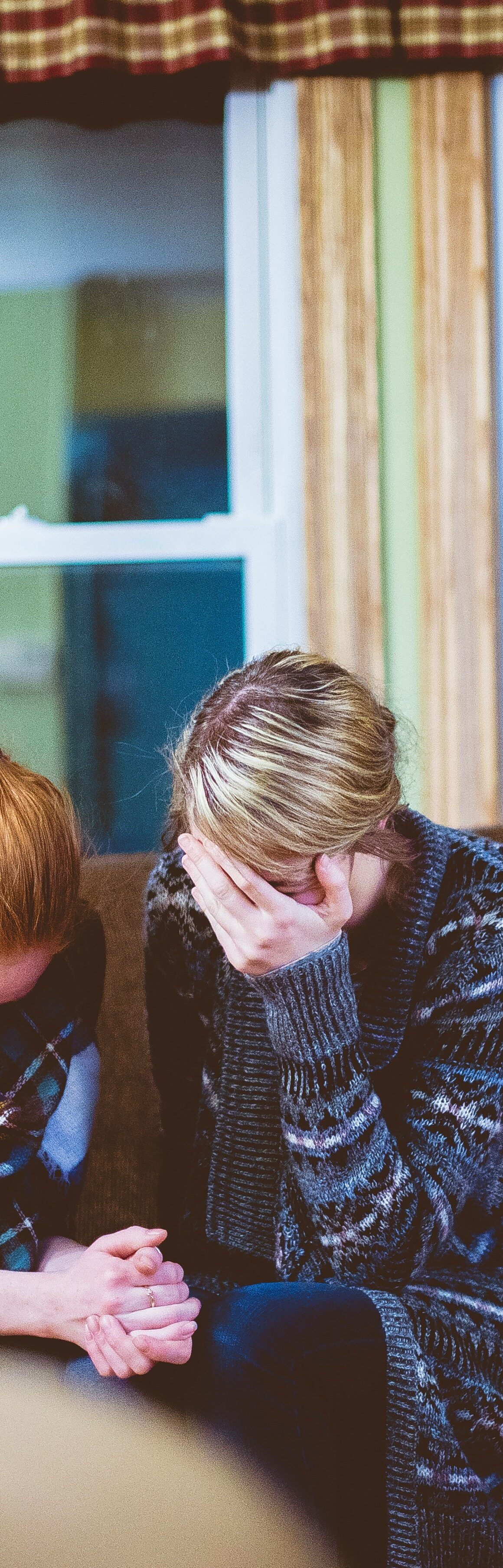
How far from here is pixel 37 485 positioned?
2.45 meters

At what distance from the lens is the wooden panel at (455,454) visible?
7.24ft

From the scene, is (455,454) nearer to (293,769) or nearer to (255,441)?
(255,441)

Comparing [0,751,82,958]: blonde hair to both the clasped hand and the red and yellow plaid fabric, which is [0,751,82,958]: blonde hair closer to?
the clasped hand

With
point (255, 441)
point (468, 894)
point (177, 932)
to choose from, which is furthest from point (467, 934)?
point (255, 441)

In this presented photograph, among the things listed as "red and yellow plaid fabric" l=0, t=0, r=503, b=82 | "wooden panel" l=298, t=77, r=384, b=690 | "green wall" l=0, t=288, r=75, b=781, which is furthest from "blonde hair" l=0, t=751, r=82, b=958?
"red and yellow plaid fabric" l=0, t=0, r=503, b=82

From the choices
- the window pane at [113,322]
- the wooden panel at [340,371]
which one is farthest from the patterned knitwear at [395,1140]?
the window pane at [113,322]

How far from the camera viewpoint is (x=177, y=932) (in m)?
1.22

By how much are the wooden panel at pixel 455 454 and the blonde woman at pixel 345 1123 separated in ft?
3.74

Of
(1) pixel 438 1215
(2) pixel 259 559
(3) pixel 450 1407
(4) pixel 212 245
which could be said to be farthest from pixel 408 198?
(3) pixel 450 1407

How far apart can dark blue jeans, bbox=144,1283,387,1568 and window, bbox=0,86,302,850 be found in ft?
4.97

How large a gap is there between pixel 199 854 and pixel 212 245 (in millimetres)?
1794

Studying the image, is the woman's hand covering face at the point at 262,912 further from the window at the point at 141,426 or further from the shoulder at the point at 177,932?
the window at the point at 141,426

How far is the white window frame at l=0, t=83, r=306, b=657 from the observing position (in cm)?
230

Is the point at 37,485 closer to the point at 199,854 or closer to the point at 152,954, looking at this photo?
the point at 152,954
